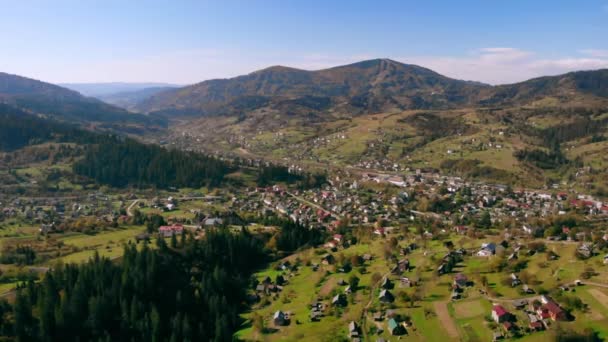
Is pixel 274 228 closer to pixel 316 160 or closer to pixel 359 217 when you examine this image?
pixel 359 217

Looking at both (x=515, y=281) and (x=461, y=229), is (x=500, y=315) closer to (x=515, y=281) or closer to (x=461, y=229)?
(x=515, y=281)

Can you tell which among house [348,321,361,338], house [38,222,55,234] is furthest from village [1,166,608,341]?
house [38,222,55,234]

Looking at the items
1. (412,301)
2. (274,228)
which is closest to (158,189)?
(274,228)

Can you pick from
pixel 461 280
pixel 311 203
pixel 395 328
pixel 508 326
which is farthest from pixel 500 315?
pixel 311 203

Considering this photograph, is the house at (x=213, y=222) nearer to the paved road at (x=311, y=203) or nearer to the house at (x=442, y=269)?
the paved road at (x=311, y=203)

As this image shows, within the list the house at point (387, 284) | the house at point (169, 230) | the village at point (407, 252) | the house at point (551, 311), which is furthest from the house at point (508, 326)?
the house at point (169, 230)

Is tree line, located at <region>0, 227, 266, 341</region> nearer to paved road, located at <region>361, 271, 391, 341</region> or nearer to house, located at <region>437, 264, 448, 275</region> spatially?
paved road, located at <region>361, 271, 391, 341</region>
